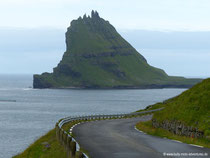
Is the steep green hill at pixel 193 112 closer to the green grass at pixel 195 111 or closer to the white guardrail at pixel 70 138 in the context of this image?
the green grass at pixel 195 111

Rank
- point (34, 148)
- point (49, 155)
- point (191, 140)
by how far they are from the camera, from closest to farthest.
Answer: point (49, 155)
point (191, 140)
point (34, 148)

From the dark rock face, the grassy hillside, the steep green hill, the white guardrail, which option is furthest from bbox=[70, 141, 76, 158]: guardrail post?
the dark rock face

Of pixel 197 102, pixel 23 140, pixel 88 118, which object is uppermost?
pixel 197 102

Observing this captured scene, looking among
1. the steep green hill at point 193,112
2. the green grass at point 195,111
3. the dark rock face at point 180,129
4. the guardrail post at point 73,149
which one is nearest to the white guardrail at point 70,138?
the guardrail post at point 73,149

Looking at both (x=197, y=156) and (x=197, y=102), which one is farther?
(x=197, y=102)

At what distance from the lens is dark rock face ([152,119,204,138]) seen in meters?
26.8

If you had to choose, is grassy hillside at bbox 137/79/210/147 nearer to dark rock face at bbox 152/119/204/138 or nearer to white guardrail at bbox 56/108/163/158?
dark rock face at bbox 152/119/204/138

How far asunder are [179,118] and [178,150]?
1014cm

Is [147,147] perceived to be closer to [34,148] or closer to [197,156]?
[197,156]

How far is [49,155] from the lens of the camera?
78.2 feet

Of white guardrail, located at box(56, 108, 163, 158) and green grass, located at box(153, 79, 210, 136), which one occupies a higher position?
green grass, located at box(153, 79, 210, 136)

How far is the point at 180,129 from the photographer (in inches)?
1172

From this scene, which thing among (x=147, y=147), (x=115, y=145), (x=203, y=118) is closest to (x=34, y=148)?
(x=115, y=145)

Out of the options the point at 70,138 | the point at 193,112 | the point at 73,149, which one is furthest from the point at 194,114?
the point at 73,149
